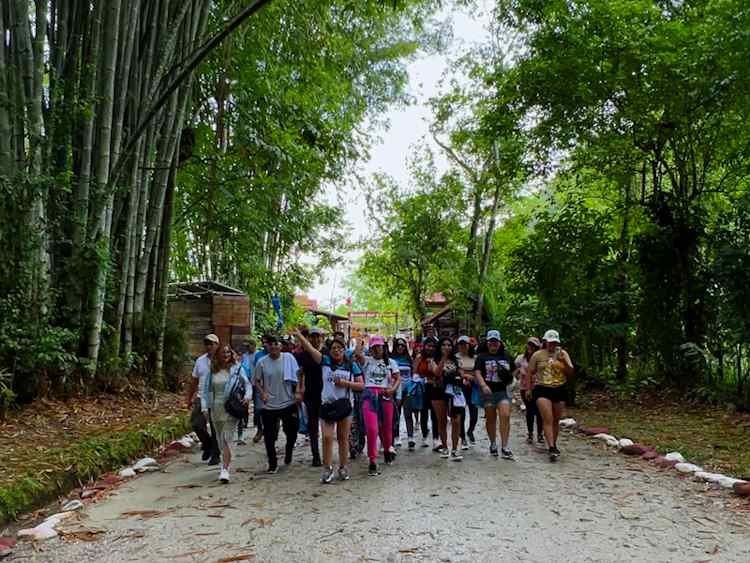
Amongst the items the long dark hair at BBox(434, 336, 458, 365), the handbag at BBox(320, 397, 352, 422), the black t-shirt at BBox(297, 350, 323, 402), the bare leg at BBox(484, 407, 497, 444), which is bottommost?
the bare leg at BBox(484, 407, 497, 444)

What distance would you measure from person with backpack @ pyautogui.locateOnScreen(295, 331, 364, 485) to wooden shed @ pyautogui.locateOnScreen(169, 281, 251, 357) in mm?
8404

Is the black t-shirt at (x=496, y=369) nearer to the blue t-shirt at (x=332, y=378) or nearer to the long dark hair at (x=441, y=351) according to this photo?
the long dark hair at (x=441, y=351)

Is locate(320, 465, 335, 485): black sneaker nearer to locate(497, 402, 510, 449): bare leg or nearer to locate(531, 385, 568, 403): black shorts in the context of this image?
locate(497, 402, 510, 449): bare leg

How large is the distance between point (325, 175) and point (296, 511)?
1326 cm

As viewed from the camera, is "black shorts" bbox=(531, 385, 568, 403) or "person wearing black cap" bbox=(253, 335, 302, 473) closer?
"person wearing black cap" bbox=(253, 335, 302, 473)

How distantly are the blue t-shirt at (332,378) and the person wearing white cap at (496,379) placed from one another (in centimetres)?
168

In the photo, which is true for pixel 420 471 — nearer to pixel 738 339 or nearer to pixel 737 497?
pixel 737 497

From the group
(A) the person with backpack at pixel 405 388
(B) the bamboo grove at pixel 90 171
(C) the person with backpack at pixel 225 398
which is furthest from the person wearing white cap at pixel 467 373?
(B) the bamboo grove at pixel 90 171

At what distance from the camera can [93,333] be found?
8.42 m

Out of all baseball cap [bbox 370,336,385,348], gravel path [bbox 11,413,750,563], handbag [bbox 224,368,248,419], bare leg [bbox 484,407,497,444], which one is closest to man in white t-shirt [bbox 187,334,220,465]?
gravel path [bbox 11,413,750,563]

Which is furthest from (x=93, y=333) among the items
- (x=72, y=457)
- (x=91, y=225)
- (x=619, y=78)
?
(x=619, y=78)

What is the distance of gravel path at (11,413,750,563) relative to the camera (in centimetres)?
407

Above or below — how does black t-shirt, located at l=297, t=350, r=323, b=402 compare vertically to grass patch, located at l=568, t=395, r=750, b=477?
above

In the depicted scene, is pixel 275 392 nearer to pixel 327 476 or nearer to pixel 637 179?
pixel 327 476
